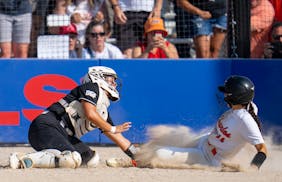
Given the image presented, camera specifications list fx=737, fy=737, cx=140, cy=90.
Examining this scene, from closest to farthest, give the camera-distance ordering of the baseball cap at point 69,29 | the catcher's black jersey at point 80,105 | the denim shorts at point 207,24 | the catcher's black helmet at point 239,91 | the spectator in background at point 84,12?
the catcher's black helmet at point 239,91
the catcher's black jersey at point 80,105
the baseball cap at point 69,29
the denim shorts at point 207,24
the spectator in background at point 84,12

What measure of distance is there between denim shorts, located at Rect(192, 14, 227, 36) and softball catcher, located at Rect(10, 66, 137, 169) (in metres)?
3.93

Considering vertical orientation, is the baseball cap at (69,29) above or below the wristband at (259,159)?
above

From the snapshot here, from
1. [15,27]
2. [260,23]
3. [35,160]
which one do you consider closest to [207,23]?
[260,23]

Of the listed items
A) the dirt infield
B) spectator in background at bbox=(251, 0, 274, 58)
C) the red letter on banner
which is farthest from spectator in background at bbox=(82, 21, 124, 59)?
the dirt infield

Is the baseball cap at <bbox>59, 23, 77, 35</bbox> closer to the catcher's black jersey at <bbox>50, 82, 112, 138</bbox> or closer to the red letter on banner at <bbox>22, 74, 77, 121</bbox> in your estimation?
the red letter on banner at <bbox>22, 74, 77, 121</bbox>

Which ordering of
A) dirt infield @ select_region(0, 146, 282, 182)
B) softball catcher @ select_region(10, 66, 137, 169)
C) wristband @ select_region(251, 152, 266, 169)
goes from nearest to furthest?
1. dirt infield @ select_region(0, 146, 282, 182)
2. wristband @ select_region(251, 152, 266, 169)
3. softball catcher @ select_region(10, 66, 137, 169)

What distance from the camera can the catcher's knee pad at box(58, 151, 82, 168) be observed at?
25.6 feet

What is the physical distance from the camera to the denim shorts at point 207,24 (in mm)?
11922

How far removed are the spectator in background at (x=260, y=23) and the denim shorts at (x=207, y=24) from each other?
1.58ft

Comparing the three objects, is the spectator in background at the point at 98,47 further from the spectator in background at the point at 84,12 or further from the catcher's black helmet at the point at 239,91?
the catcher's black helmet at the point at 239,91

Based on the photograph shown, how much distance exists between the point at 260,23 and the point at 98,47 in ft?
8.60

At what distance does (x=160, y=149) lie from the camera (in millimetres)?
8266

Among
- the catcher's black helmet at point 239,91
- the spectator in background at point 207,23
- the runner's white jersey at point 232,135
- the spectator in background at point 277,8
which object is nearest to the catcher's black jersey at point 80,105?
the runner's white jersey at point 232,135

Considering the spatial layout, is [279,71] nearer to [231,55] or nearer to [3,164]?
[231,55]
